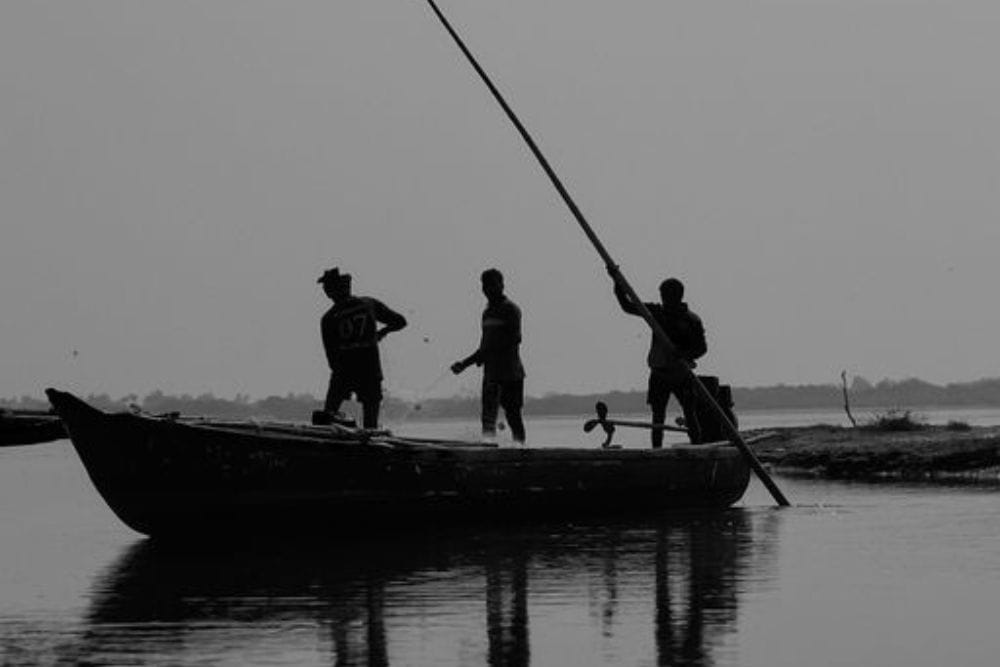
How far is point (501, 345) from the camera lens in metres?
19.9

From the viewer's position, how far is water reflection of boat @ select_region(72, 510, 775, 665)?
410 inches

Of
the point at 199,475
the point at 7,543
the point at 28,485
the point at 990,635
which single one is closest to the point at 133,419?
the point at 199,475

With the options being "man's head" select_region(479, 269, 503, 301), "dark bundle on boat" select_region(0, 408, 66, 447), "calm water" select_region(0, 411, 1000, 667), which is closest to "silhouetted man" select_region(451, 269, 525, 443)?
"man's head" select_region(479, 269, 503, 301)

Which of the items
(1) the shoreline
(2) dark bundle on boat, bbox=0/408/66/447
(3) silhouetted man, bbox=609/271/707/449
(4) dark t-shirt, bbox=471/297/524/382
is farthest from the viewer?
(1) the shoreline

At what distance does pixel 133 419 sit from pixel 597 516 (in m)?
5.25

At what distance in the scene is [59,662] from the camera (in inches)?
395

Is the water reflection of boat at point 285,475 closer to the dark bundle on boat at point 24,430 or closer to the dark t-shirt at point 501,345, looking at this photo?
the dark t-shirt at point 501,345

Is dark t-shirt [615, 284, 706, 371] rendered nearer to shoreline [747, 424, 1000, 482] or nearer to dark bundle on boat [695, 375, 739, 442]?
dark bundle on boat [695, 375, 739, 442]

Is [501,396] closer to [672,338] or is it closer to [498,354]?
[498,354]

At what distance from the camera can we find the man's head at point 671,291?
68.8 ft

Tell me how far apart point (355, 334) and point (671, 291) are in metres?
3.67

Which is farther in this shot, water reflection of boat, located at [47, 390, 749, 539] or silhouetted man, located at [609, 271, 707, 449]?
silhouetted man, located at [609, 271, 707, 449]

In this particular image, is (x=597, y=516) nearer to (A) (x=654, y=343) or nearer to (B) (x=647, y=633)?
(A) (x=654, y=343)

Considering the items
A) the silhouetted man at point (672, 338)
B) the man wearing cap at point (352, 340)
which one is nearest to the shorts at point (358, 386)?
the man wearing cap at point (352, 340)
